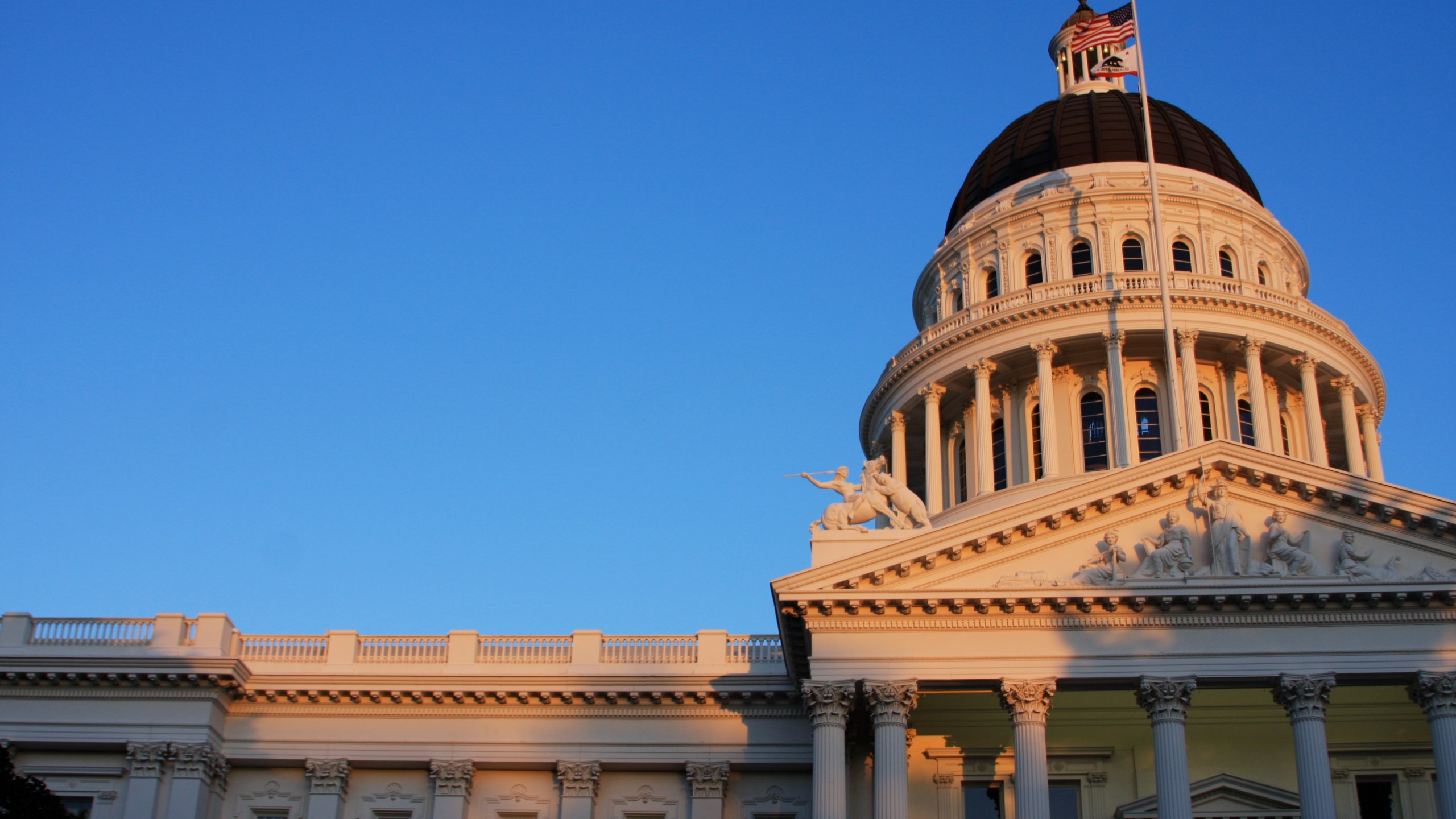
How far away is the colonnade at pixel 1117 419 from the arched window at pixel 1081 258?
12.8ft

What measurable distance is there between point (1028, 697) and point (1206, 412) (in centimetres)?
2089

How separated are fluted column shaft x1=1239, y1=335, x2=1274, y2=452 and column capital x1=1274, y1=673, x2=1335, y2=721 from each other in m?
17.9

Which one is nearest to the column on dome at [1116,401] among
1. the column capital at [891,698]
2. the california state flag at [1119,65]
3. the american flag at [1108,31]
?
the california state flag at [1119,65]

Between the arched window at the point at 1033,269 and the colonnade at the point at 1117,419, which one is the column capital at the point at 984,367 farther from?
A: the arched window at the point at 1033,269

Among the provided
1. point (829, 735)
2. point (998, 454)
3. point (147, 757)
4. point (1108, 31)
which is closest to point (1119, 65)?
point (1108, 31)

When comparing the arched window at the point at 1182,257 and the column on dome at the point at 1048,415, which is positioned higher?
the arched window at the point at 1182,257

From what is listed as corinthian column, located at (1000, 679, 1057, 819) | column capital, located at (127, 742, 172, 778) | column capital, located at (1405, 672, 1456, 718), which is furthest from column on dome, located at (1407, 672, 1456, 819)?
column capital, located at (127, 742, 172, 778)

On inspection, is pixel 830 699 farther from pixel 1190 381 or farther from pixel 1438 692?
pixel 1190 381

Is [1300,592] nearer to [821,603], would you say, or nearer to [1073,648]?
[1073,648]

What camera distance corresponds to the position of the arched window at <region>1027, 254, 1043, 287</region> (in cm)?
5122

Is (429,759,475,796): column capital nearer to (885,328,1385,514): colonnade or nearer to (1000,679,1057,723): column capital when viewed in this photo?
(1000,679,1057,723): column capital

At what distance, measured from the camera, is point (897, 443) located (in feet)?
165

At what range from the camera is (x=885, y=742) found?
29.5 meters

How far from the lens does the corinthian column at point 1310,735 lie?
28.3 meters
